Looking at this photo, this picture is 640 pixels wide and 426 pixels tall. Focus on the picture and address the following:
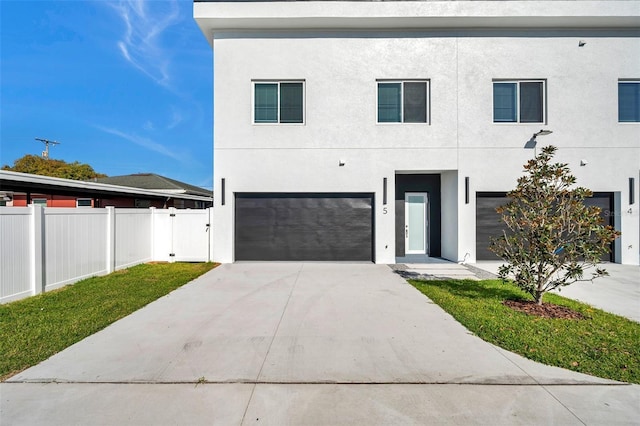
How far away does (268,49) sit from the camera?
989 centimetres

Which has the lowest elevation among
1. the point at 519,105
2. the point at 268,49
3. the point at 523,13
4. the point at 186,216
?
the point at 186,216

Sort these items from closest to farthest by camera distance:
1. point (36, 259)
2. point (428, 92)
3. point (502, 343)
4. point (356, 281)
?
point (502, 343)
point (36, 259)
point (356, 281)
point (428, 92)

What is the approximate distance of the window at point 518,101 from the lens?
387 inches

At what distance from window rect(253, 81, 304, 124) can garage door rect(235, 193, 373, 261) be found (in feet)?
8.45

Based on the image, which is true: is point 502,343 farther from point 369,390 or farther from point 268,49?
point 268,49

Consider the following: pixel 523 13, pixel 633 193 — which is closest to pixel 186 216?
pixel 523 13

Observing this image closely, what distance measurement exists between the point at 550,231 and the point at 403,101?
21.0ft

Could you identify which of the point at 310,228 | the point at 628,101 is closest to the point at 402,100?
the point at 310,228

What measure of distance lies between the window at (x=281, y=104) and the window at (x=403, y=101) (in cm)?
275

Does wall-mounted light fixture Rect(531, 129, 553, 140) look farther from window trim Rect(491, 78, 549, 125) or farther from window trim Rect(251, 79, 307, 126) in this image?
window trim Rect(251, 79, 307, 126)

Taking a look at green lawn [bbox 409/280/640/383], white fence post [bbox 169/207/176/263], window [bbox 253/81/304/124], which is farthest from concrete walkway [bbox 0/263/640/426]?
window [bbox 253/81/304/124]

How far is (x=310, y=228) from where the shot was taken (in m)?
10.1

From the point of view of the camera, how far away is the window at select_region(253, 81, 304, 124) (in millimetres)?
9969

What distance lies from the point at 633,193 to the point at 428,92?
7451mm
